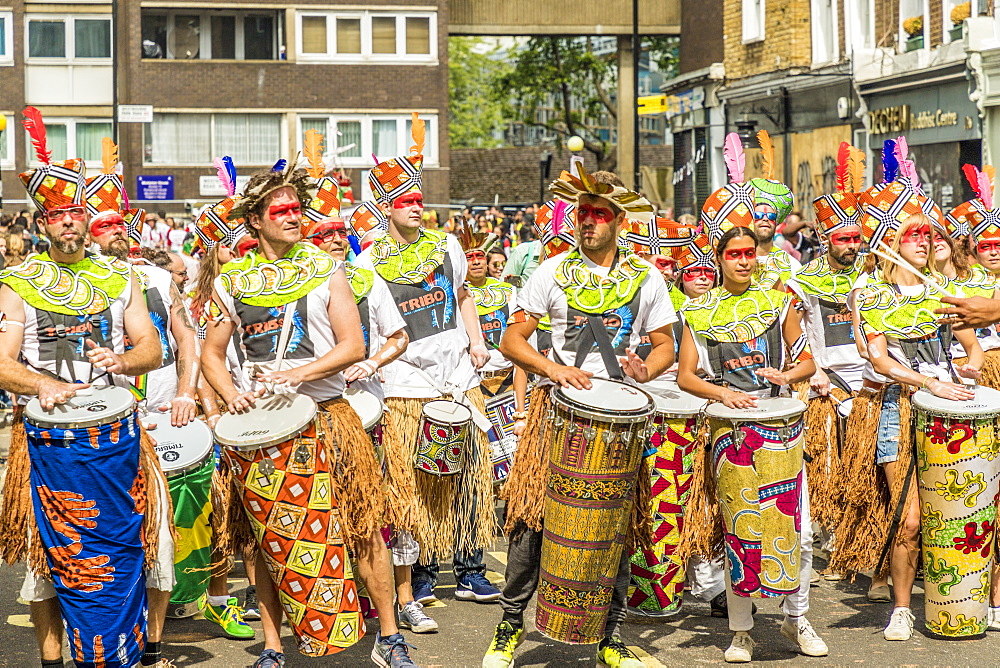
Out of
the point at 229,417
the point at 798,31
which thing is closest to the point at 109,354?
the point at 229,417

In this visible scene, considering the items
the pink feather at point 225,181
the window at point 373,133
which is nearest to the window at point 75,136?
the window at point 373,133

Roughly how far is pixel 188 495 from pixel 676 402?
7.94 ft

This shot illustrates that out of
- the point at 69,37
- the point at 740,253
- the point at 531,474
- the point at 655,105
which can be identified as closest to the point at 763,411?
the point at 740,253

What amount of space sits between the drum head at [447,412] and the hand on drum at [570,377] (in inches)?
60.5

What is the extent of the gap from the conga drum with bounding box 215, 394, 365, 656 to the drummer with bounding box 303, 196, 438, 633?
1.61 feet

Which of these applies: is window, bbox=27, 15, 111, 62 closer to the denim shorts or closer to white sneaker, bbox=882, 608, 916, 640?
the denim shorts

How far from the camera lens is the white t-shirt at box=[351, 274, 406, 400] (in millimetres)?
6801

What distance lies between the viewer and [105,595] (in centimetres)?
562

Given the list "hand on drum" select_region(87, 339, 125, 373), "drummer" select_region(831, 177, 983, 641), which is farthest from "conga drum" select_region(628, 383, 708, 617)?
"hand on drum" select_region(87, 339, 125, 373)

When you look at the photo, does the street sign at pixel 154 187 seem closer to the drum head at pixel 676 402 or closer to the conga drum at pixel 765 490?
the drum head at pixel 676 402

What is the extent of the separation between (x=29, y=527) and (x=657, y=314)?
2.75 meters

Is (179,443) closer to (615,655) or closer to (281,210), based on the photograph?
(281,210)

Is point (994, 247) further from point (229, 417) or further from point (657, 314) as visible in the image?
point (229, 417)

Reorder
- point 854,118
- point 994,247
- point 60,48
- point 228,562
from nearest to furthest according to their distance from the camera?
point 228,562, point 994,247, point 854,118, point 60,48
